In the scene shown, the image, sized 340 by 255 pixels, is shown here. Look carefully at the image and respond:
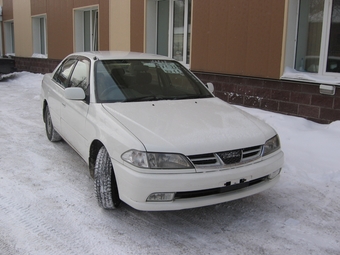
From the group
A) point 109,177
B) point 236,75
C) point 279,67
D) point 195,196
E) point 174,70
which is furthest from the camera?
point 236,75

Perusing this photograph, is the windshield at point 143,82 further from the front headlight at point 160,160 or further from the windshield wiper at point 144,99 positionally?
the front headlight at point 160,160

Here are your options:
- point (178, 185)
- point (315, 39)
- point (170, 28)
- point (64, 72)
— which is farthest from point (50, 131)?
point (170, 28)

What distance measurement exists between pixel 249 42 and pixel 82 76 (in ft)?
13.0

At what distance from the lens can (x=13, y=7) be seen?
1839cm

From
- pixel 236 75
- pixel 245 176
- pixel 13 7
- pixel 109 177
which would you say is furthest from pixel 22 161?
pixel 13 7

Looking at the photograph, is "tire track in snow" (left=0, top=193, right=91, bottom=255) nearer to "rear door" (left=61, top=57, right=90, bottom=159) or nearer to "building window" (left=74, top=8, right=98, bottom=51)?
"rear door" (left=61, top=57, right=90, bottom=159)

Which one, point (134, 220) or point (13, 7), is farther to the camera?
point (13, 7)

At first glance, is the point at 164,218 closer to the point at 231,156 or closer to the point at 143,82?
the point at 231,156

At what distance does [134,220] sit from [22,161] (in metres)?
2.32

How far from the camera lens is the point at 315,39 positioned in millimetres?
6781

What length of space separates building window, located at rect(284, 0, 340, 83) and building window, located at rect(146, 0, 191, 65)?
3.20m

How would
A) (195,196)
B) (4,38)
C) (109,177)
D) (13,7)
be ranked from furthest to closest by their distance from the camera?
1. (4,38)
2. (13,7)
3. (109,177)
4. (195,196)

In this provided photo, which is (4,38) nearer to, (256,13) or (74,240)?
(256,13)

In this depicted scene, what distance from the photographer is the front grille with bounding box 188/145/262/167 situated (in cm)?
321
